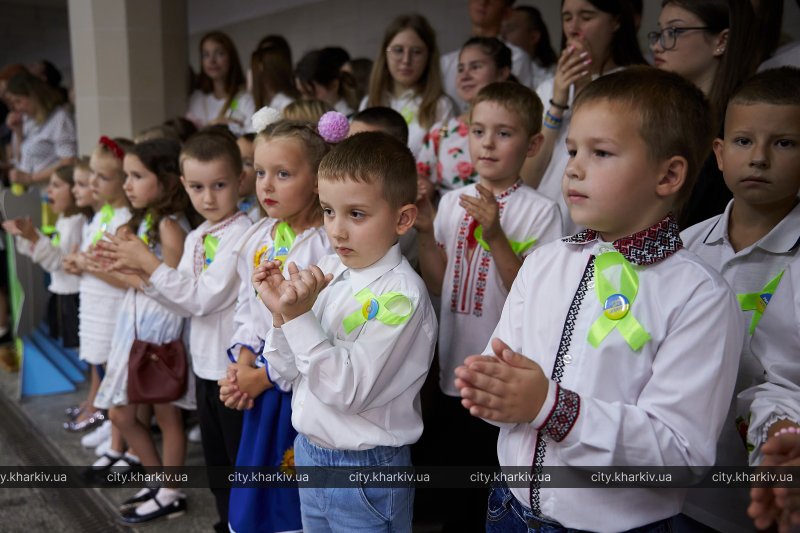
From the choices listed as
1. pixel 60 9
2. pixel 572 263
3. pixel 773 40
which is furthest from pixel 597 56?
pixel 60 9

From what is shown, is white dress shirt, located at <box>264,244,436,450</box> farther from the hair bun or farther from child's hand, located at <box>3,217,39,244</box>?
child's hand, located at <box>3,217,39,244</box>

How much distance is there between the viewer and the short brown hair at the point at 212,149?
229 cm

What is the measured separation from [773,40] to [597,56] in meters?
0.65

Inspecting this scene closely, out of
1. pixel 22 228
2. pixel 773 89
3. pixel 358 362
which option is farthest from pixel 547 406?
pixel 22 228

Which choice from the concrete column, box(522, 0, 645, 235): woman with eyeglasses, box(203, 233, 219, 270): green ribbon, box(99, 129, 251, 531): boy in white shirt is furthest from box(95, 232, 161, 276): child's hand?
the concrete column

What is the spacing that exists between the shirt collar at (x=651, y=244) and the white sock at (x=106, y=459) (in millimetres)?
2639

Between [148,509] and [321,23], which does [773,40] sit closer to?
[148,509]

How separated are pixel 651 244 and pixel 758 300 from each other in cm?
42

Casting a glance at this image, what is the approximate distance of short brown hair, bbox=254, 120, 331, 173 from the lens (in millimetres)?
1968

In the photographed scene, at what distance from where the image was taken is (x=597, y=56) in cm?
245

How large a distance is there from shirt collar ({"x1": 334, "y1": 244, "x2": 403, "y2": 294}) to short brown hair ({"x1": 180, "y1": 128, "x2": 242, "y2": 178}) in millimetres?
949

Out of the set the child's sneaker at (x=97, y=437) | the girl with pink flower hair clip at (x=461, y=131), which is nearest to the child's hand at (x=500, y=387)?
the girl with pink flower hair clip at (x=461, y=131)

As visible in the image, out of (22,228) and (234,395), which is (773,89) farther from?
(22,228)

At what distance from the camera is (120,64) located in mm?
4578
